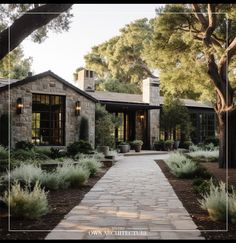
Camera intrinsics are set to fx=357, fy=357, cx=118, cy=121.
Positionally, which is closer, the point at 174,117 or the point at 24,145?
the point at 24,145

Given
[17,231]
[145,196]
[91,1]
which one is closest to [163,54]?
[145,196]

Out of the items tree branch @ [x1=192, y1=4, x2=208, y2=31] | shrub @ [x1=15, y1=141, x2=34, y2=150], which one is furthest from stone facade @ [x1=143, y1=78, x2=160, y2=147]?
tree branch @ [x1=192, y1=4, x2=208, y2=31]

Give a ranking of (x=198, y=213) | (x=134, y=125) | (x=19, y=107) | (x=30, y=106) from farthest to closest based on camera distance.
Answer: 1. (x=134, y=125)
2. (x=30, y=106)
3. (x=19, y=107)
4. (x=198, y=213)

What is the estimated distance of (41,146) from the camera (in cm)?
1692

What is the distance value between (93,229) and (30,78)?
12980 millimetres

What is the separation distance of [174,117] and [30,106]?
10936 mm

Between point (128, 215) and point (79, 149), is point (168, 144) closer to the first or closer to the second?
point (79, 149)

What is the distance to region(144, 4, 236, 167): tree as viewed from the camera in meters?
12.3

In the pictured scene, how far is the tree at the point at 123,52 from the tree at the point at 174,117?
3.63m

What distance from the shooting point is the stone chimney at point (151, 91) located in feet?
80.5

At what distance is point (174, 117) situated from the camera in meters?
24.2

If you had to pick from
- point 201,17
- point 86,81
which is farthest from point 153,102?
point 201,17

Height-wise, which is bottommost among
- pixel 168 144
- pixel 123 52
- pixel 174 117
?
pixel 168 144

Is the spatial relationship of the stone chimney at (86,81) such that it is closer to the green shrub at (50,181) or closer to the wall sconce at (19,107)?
the wall sconce at (19,107)
